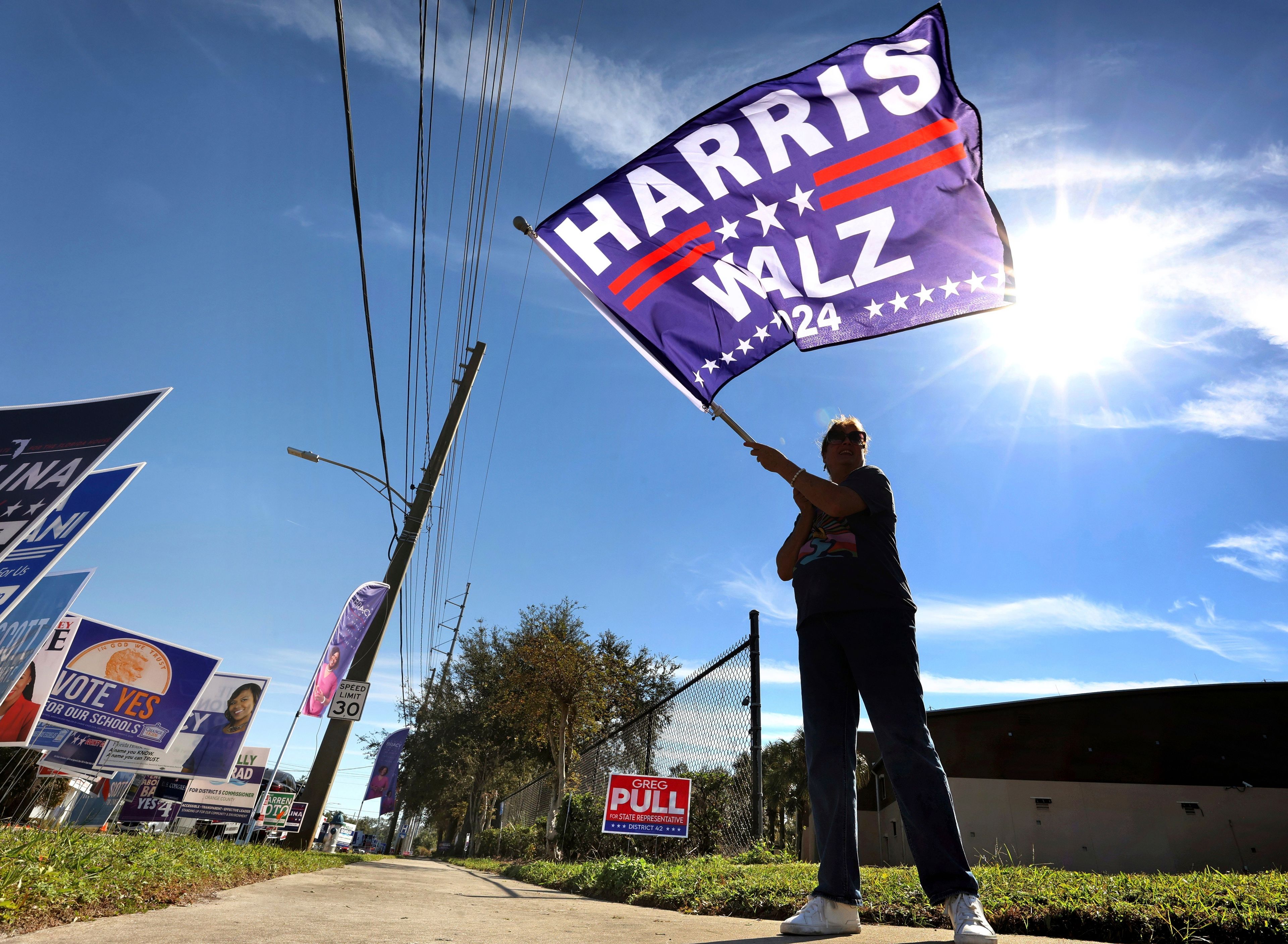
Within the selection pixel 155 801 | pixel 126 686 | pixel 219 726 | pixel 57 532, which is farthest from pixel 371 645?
pixel 155 801

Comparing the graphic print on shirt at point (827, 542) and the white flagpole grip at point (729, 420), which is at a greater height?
the white flagpole grip at point (729, 420)

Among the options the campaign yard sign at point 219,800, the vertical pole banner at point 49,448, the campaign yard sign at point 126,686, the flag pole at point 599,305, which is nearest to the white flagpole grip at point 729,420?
the flag pole at point 599,305

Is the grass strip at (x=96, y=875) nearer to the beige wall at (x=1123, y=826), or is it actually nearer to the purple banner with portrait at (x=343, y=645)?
the purple banner with portrait at (x=343, y=645)

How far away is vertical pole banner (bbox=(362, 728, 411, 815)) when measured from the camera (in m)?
23.3

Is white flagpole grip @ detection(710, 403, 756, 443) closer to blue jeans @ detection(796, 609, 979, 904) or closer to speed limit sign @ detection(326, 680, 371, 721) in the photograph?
blue jeans @ detection(796, 609, 979, 904)

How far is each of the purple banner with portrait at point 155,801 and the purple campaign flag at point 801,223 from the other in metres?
20.5

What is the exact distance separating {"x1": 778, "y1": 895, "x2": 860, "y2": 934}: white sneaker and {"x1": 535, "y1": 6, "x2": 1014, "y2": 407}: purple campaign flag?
240 cm

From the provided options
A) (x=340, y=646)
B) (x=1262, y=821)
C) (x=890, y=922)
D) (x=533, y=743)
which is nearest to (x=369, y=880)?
(x=340, y=646)

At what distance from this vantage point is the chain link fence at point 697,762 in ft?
21.9

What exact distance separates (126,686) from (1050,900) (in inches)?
496

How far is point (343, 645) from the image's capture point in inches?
316

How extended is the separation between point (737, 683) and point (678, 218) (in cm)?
529

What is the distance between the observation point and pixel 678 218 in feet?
11.8

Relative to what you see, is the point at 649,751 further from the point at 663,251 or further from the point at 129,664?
the point at 129,664
